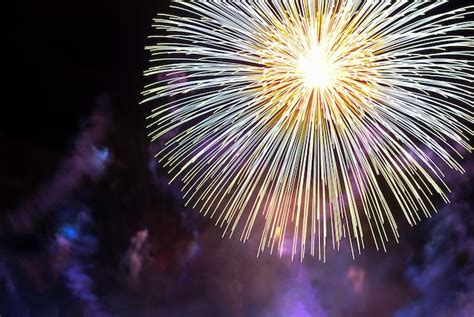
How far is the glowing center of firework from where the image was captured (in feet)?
9.63

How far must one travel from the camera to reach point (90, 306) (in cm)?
397

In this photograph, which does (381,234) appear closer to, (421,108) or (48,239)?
(421,108)

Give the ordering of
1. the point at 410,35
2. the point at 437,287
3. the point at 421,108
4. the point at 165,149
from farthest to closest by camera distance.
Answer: the point at 437,287 → the point at 165,149 → the point at 421,108 → the point at 410,35

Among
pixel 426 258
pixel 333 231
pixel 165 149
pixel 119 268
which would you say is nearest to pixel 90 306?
pixel 119 268

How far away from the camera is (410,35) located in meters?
2.78

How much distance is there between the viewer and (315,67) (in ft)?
9.71

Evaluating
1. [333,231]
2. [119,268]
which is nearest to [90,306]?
[119,268]

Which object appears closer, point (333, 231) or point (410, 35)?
point (410, 35)

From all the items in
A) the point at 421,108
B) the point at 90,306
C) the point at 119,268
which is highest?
the point at 421,108

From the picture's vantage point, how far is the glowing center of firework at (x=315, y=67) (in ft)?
9.63

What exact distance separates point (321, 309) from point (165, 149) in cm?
177

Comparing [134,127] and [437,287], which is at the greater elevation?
[134,127]

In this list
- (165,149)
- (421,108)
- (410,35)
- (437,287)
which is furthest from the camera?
(437,287)

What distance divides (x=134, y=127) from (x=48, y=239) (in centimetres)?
113
